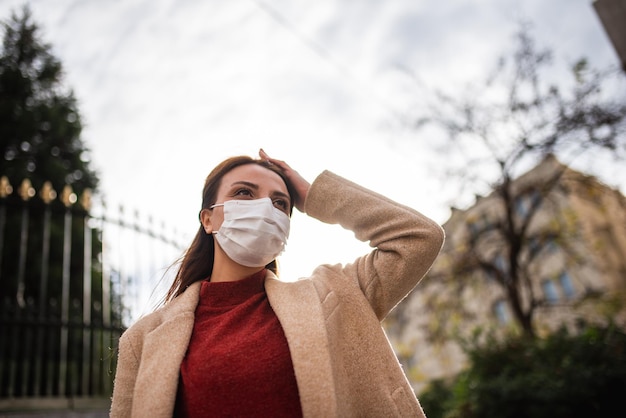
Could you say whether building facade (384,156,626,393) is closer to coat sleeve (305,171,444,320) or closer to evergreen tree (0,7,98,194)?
coat sleeve (305,171,444,320)

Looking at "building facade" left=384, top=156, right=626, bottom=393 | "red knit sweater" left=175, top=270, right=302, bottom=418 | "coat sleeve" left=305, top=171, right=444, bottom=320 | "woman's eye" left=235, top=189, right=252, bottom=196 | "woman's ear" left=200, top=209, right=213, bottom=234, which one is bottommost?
"red knit sweater" left=175, top=270, right=302, bottom=418

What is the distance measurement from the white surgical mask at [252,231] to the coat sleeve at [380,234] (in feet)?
0.64

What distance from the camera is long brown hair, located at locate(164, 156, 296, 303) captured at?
2400mm

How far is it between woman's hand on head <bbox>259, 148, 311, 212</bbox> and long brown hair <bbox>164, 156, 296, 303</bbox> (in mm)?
25

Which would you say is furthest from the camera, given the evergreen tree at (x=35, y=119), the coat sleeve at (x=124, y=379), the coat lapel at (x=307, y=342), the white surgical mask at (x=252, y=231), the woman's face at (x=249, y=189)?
the evergreen tree at (x=35, y=119)

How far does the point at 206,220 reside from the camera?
2.43m

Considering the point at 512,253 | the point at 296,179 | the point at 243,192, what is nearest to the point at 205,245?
the point at 243,192

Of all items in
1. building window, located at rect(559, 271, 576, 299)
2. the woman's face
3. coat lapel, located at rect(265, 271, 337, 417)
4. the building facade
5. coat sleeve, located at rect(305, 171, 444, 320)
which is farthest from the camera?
building window, located at rect(559, 271, 576, 299)

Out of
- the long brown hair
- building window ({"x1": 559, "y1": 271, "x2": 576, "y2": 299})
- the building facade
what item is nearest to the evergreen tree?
the building facade

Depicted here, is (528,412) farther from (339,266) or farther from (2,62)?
(2,62)

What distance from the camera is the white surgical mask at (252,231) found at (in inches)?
87.0

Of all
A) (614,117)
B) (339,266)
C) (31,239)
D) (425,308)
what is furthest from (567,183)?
(31,239)

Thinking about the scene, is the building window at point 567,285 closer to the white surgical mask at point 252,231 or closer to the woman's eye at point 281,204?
the woman's eye at point 281,204

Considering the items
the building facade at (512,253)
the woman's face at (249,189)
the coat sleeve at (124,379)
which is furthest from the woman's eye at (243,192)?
the building facade at (512,253)
